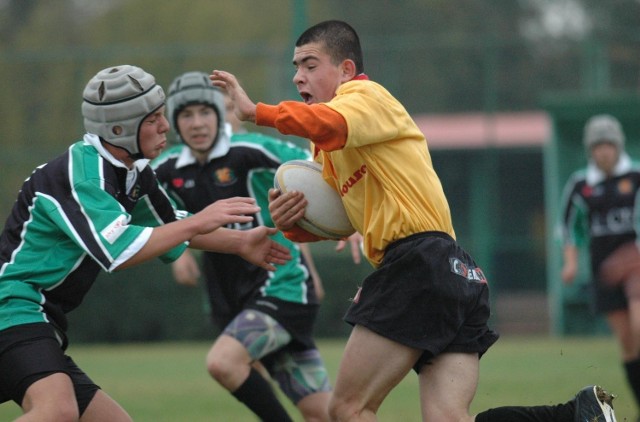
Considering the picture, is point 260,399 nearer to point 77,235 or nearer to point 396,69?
point 77,235

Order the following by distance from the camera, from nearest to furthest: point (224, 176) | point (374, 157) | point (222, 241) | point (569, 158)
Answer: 1. point (374, 157)
2. point (222, 241)
3. point (224, 176)
4. point (569, 158)

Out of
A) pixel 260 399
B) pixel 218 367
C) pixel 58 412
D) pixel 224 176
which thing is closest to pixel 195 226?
pixel 58 412

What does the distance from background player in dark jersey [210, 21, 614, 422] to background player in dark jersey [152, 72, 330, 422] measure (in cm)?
185

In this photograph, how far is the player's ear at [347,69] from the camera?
5.12 meters

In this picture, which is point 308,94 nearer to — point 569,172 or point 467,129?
point 569,172

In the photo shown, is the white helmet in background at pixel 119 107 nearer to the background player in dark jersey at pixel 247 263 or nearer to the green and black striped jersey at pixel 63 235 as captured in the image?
the green and black striped jersey at pixel 63 235

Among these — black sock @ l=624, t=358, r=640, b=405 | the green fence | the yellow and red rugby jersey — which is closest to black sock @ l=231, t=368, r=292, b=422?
the yellow and red rugby jersey

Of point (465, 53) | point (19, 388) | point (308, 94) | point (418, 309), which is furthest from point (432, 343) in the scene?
point (465, 53)

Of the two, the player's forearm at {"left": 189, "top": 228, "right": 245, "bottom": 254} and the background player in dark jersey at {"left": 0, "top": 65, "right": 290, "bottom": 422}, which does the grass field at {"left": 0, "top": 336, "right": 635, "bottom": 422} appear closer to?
the player's forearm at {"left": 189, "top": 228, "right": 245, "bottom": 254}

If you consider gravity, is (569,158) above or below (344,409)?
below

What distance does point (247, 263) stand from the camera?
6938 mm

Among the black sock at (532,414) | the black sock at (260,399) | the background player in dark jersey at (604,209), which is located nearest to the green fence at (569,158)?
the background player in dark jersey at (604,209)

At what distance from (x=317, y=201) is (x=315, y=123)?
2.09ft

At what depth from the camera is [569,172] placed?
1781 cm
